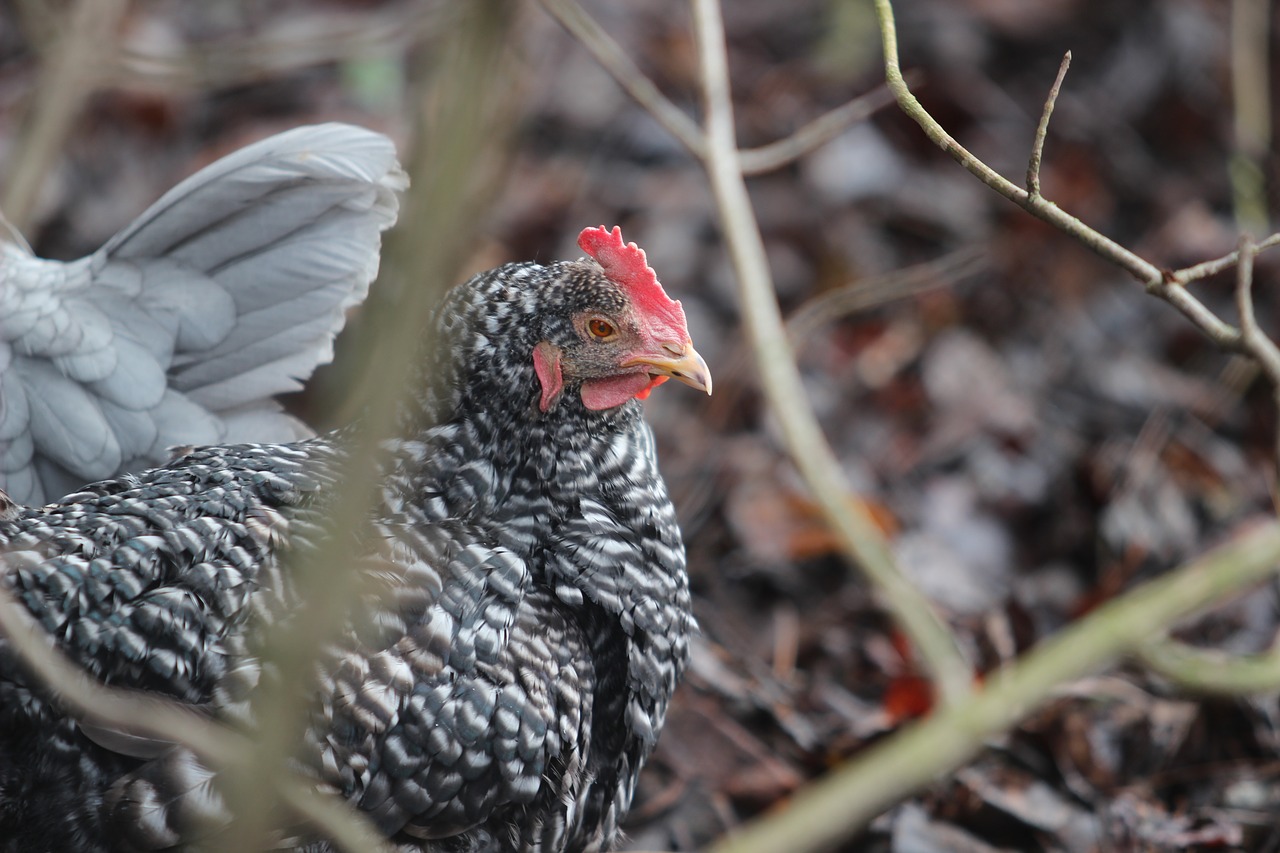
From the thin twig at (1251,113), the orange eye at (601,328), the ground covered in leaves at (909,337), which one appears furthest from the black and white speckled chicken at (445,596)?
the thin twig at (1251,113)

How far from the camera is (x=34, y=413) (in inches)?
83.4

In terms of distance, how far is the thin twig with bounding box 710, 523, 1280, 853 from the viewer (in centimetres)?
100

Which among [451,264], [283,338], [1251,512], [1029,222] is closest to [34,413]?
[283,338]

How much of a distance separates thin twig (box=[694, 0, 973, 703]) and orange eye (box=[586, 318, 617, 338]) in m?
0.25

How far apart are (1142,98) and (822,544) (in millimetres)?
2710

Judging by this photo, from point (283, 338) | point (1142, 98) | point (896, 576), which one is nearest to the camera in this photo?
point (896, 576)

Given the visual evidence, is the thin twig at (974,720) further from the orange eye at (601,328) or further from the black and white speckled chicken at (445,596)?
the orange eye at (601,328)

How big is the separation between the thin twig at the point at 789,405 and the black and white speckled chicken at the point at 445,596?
15 centimetres

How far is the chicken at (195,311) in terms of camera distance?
2133 millimetres

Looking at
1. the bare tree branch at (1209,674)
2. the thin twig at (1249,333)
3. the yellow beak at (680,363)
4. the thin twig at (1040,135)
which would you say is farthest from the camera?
the yellow beak at (680,363)

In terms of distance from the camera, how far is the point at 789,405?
1.80 m

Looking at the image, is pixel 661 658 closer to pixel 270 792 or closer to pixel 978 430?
pixel 270 792

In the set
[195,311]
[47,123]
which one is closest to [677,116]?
[195,311]

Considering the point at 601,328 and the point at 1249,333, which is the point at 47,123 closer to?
the point at 601,328
